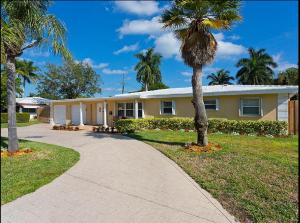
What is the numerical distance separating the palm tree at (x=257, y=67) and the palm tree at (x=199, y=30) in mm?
33257

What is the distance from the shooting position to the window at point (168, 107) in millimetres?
20406

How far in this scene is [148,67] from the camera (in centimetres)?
4197

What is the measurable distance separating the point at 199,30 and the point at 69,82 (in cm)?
3820

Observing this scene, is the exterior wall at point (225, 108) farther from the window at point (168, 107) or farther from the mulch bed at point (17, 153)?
the mulch bed at point (17, 153)

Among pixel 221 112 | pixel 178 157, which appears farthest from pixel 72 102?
pixel 178 157

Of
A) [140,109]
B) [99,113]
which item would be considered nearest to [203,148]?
[140,109]

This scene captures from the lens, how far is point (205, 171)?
7.63 m

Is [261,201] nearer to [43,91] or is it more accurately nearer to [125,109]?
[125,109]

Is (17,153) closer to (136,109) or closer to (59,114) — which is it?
(136,109)

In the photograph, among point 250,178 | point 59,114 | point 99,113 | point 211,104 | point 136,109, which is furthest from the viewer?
point 59,114

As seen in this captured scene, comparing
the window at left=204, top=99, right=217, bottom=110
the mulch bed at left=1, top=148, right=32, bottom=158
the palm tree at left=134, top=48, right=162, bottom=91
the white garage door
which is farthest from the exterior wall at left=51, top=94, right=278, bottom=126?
the palm tree at left=134, top=48, right=162, bottom=91

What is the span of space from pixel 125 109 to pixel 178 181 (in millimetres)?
16940

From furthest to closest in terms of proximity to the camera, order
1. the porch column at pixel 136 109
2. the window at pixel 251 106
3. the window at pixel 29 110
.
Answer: the window at pixel 29 110, the porch column at pixel 136 109, the window at pixel 251 106

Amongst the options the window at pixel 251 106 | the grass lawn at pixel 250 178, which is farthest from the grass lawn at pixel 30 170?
the window at pixel 251 106
